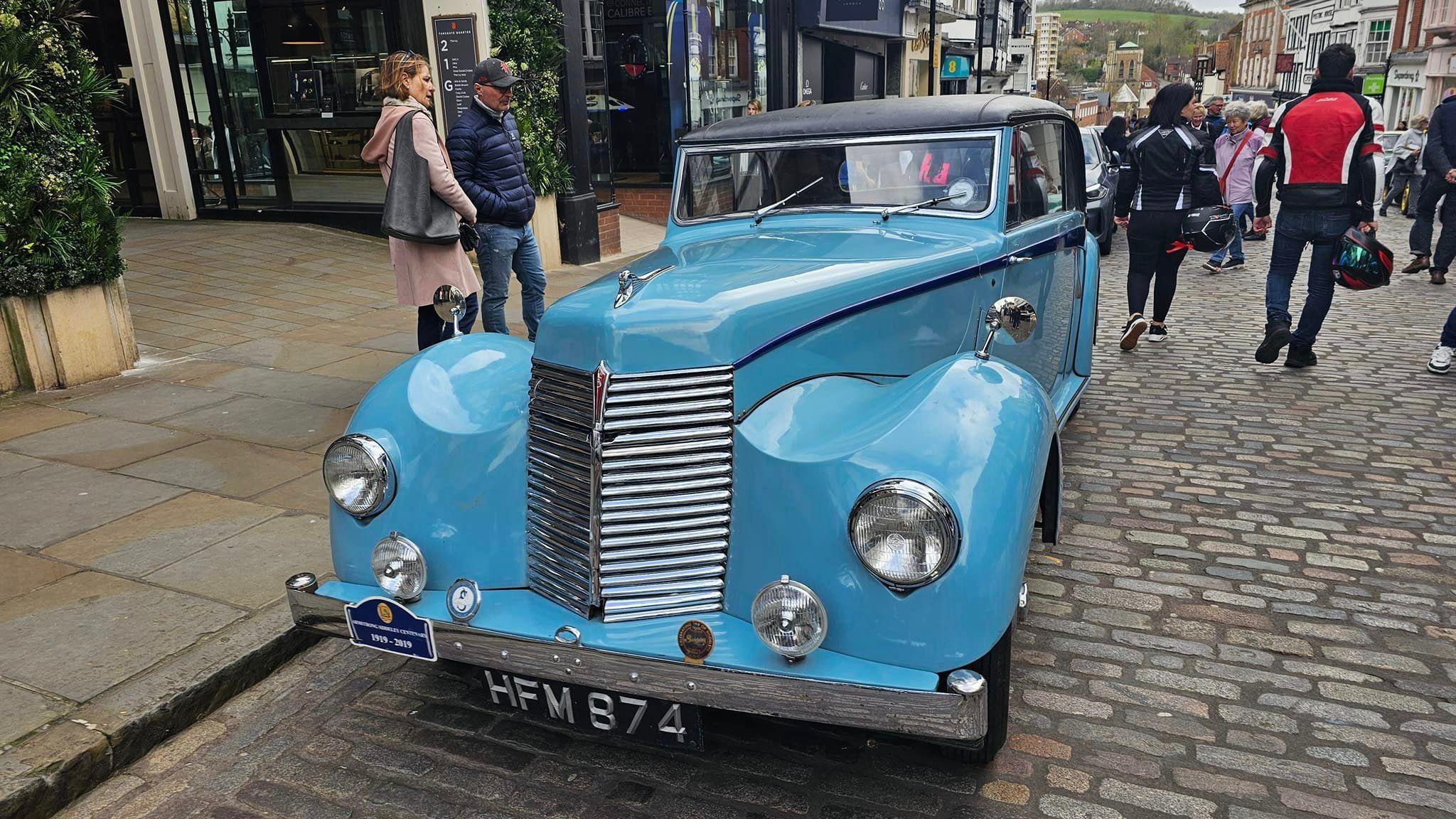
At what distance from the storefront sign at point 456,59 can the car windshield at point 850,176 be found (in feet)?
21.6

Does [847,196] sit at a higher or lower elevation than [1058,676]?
higher

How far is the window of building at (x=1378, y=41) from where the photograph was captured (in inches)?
1976

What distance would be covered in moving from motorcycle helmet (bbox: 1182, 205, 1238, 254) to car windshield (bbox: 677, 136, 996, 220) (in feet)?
13.1

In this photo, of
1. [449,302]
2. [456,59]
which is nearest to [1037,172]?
[449,302]

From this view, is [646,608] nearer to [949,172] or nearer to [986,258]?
[986,258]

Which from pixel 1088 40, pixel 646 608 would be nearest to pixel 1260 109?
pixel 646 608

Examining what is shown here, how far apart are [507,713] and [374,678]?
594mm

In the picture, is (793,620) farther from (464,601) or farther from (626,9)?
(626,9)

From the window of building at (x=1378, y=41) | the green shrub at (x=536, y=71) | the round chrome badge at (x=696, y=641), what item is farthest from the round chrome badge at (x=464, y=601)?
the window of building at (x=1378, y=41)

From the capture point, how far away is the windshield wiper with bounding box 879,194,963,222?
4.09 metres

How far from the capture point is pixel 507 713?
319cm

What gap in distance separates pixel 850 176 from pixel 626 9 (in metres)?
13.2

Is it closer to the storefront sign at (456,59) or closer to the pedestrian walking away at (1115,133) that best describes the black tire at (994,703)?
the storefront sign at (456,59)

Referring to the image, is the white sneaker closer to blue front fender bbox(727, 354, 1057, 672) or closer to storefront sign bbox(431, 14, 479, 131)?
blue front fender bbox(727, 354, 1057, 672)
